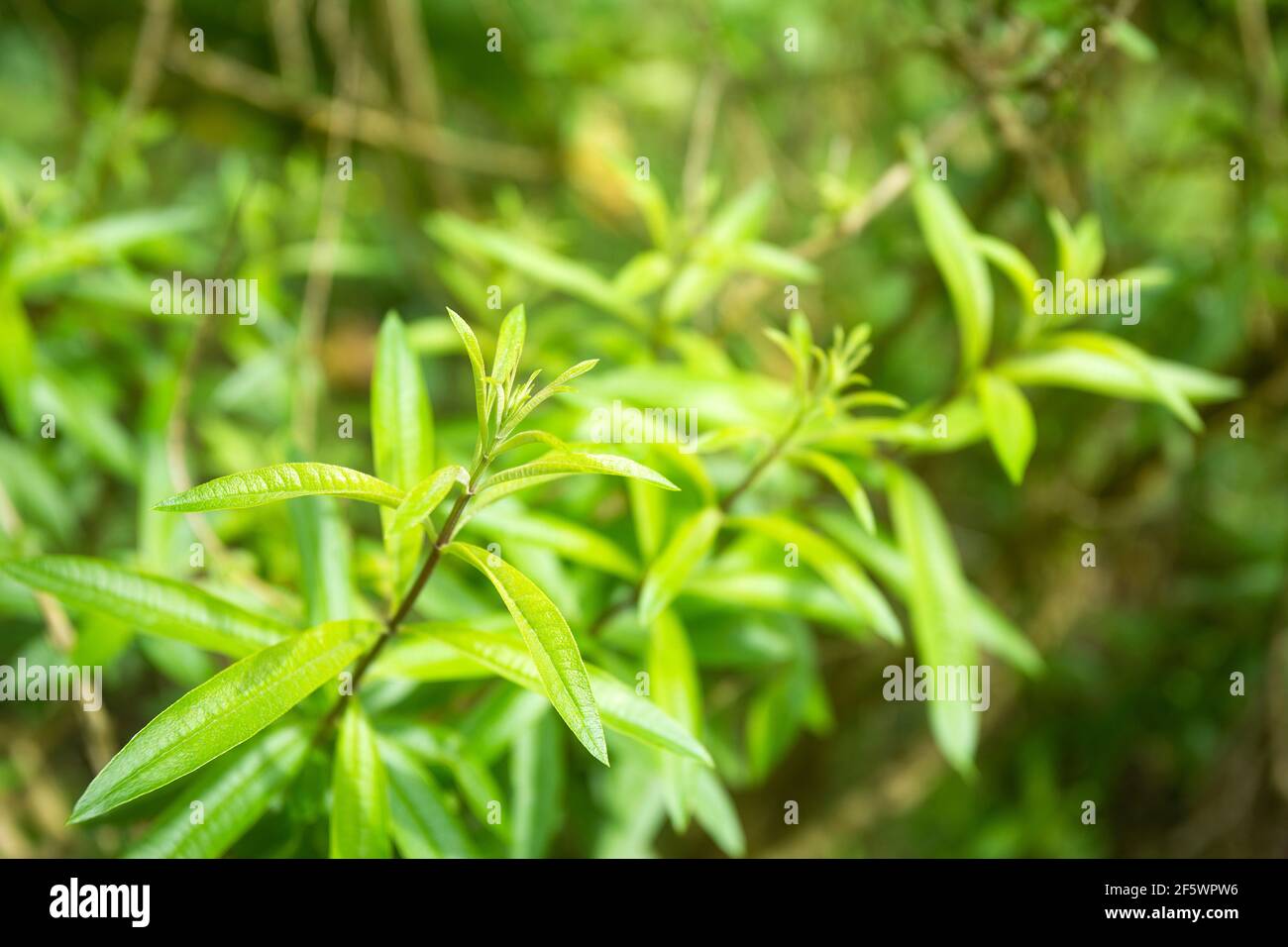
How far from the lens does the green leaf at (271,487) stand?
0.70 metres

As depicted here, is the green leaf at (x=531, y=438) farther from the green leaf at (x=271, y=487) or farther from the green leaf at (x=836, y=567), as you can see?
the green leaf at (x=836, y=567)

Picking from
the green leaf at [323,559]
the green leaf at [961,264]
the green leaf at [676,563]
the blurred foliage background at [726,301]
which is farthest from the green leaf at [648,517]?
the green leaf at [961,264]

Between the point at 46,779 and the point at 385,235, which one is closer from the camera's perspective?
the point at 46,779

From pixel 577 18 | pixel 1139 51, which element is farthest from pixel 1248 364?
pixel 577 18

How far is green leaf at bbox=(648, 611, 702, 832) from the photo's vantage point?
1026 mm

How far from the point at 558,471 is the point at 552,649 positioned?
0.47ft

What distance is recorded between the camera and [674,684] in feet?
3.52

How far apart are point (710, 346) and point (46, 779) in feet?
4.59

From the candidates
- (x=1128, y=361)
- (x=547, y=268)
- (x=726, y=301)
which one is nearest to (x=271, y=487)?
(x=547, y=268)

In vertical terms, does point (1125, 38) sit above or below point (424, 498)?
above

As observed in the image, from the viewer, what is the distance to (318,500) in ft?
3.56

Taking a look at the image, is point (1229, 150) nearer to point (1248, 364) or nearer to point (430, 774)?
point (1248, 364)

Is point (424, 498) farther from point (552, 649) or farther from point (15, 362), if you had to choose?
point (15, 362)

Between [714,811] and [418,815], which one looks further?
[714,811]
